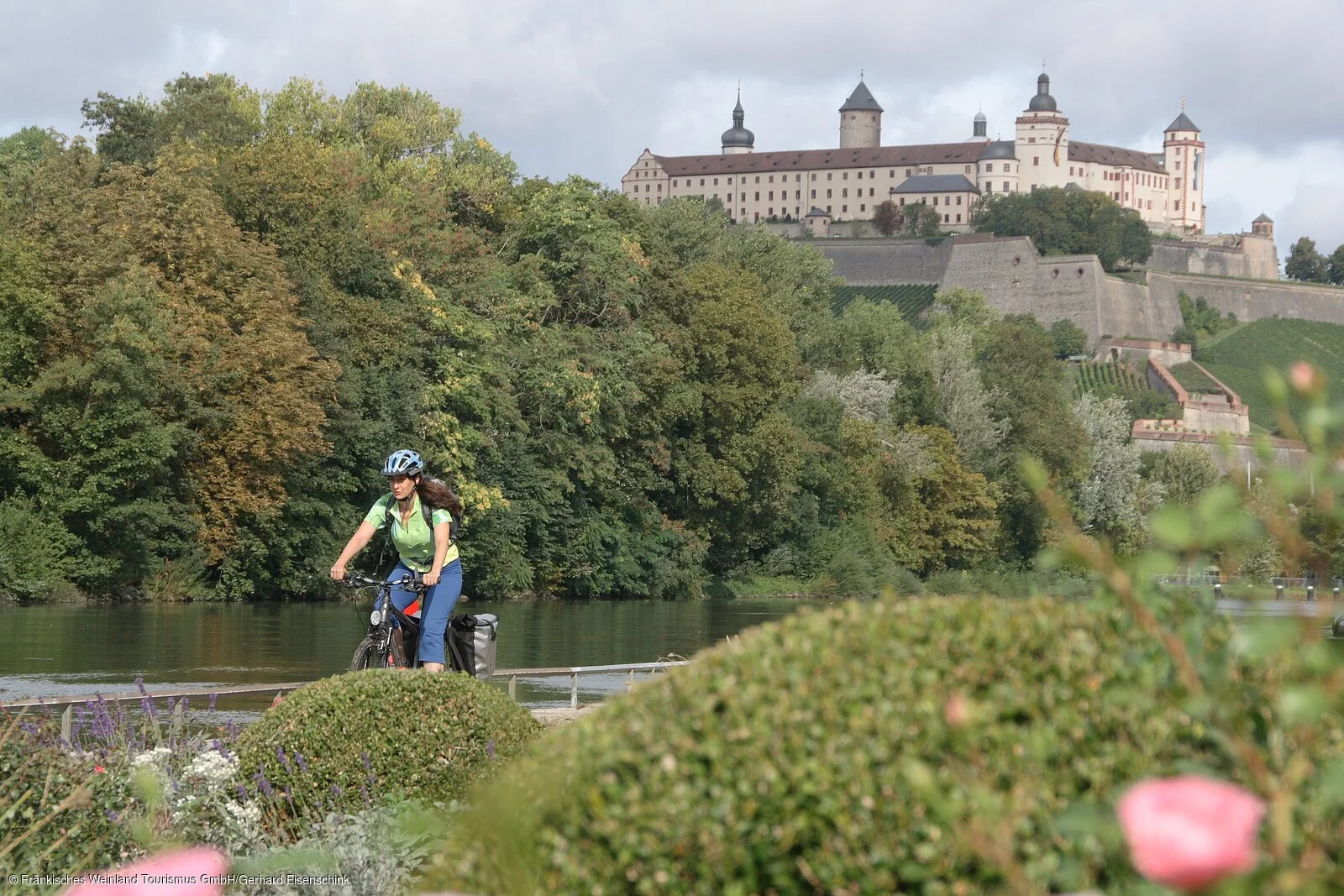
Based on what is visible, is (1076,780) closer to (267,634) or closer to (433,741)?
(433,741)

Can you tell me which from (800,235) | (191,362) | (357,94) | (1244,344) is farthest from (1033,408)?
(800,235)

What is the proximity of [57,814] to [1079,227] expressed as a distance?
145m

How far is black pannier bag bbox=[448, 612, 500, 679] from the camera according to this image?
9344 millimetres

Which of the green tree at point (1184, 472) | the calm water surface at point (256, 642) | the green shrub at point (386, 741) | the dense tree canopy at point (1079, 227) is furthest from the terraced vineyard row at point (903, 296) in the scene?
the green shrub at point (386, 741)

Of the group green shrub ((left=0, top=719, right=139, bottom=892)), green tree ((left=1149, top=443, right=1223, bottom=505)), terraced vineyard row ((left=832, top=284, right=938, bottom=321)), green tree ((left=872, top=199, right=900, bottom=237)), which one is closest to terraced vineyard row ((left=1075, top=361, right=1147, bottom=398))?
terraced vineyard row ((left=832, top=284, right=938, bottom=321))

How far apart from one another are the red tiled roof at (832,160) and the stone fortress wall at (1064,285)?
44930 millimetres

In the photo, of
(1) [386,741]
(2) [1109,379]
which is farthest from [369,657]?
(2) [1109,379]

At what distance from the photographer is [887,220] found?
16738 centimetres

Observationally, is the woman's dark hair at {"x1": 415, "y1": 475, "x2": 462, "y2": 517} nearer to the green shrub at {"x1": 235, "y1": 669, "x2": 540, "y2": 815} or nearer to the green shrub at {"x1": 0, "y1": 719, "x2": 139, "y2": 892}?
the green shrub at {"x1": 235, "y1": 669, "x2": 540, "y2": 815}

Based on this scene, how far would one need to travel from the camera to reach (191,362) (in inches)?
1495

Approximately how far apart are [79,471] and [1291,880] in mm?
36310

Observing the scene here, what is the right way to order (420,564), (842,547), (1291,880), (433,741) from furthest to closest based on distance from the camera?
1. (842,547)
2. (420,564)
3. (433,741)
4. (1291,880)

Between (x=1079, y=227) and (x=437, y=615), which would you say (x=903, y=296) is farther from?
(x=437, y=615)

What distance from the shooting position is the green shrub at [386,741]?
6.78m
